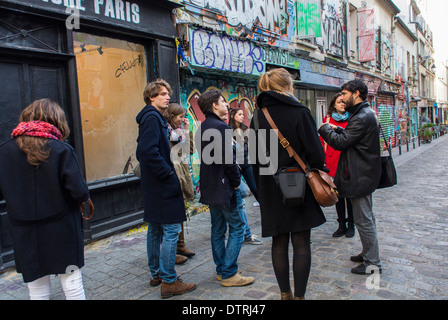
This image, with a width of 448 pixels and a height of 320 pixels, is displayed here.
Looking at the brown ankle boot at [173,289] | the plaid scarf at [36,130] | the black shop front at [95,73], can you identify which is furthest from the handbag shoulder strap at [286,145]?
the black shop front at [95,73]

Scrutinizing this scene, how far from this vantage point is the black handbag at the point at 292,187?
251 centimetres

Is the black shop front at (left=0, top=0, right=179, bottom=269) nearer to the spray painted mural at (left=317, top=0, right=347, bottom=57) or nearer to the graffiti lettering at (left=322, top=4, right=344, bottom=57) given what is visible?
the spray painted mural at (left=317, top=0, right=347, bottom=57)

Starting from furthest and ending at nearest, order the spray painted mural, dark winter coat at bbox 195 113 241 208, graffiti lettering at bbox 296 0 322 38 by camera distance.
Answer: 1. the spray painted mural
2. graffiti lettering at bbox 296 0 322 38
3. dark winter coat at bbox 195 113 241 208

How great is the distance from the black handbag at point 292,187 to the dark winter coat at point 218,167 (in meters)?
0.73

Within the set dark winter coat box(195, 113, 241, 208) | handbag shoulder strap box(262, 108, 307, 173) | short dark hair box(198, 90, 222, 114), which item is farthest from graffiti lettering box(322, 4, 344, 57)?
handbag shoulder strap box(262, 108, 307, 173)

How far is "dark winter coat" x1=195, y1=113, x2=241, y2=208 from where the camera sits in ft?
10.4

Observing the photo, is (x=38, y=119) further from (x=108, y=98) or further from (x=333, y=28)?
(x=333, y=28)

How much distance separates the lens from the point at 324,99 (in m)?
13.6

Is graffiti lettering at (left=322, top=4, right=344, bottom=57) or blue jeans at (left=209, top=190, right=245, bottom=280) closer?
blue jeans at (left=209, top=190, right=245, bottom=280)

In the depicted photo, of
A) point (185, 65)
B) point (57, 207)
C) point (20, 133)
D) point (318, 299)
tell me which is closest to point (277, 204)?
point (318, 299)

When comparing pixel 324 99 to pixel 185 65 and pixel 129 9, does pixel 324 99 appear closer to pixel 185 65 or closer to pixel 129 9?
pixel 185 65

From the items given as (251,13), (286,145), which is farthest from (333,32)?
(286,145)

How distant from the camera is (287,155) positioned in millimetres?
2621

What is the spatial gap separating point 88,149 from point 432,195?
268 inches
